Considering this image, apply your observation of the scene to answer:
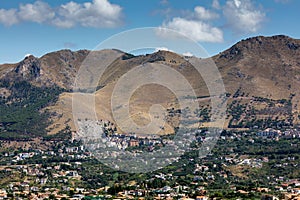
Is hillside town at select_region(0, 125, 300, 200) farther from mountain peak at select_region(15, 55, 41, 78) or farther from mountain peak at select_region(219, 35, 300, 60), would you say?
mountain peak at select_region(15, 55, 41, 78)

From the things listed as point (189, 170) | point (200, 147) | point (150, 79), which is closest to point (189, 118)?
point (150, 79)

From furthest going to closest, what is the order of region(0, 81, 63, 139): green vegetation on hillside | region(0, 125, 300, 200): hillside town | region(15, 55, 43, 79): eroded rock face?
region(15, 55, 43, 79): eroded rock face, region(0, 81, 63, 139): green vegetation on hillside, region(0, 125, 300, 200): hillside town

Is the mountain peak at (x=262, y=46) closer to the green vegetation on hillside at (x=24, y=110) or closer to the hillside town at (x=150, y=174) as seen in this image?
the green vegetation on hillside at (x=24, y=110)

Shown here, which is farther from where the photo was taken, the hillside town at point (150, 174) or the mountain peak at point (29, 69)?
the mountain peak at point (29, 69)

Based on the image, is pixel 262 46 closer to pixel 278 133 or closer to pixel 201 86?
pixel 201 86

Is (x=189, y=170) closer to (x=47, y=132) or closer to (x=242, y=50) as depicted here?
(x=47, y=132)

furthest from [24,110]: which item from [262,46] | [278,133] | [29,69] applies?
[262,46]

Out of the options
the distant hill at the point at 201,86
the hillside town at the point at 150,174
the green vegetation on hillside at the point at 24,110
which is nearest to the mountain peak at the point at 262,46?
the distant hill at the point at 201,86

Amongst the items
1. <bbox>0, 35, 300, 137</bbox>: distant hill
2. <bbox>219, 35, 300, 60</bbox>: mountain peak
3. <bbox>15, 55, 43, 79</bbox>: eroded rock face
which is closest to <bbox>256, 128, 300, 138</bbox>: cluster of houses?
<bbox>0, 35, 300, 137</bbox>: distant hill

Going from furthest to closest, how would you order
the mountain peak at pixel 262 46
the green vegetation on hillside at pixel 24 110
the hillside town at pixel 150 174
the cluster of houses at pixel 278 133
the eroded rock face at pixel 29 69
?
the eroded rock face at pixel 29 69 → the mountain peak at pixel 262 46 → the green vegetation on hillside at pixel 24 110 → the cluster of houses at pixel 278 133 → the hillside town at pixel 150 174
